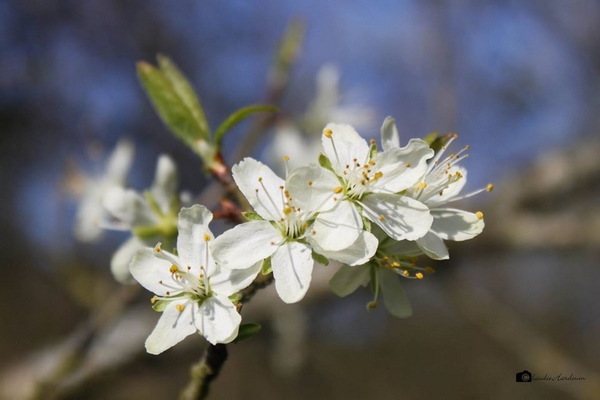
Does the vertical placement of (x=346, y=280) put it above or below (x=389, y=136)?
below

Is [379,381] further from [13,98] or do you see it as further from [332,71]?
[332,71]

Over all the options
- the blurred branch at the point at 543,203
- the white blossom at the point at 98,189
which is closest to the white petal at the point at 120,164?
the white blossom at the point at 98,189

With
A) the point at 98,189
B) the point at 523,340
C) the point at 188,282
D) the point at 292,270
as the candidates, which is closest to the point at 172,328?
the point at 188,282

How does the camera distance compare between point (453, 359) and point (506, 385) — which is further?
point (453, 359)

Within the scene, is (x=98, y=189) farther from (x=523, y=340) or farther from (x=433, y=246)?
(x=523, y=340)

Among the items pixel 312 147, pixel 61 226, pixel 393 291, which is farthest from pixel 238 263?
pixel 61 226

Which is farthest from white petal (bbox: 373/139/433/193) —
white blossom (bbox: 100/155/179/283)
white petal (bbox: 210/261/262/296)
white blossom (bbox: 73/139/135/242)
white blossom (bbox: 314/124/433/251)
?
white blossom (bbox: 73/139/135/242)

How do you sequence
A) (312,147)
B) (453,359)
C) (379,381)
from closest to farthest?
(312,147) → (379,381) → (453,359)
